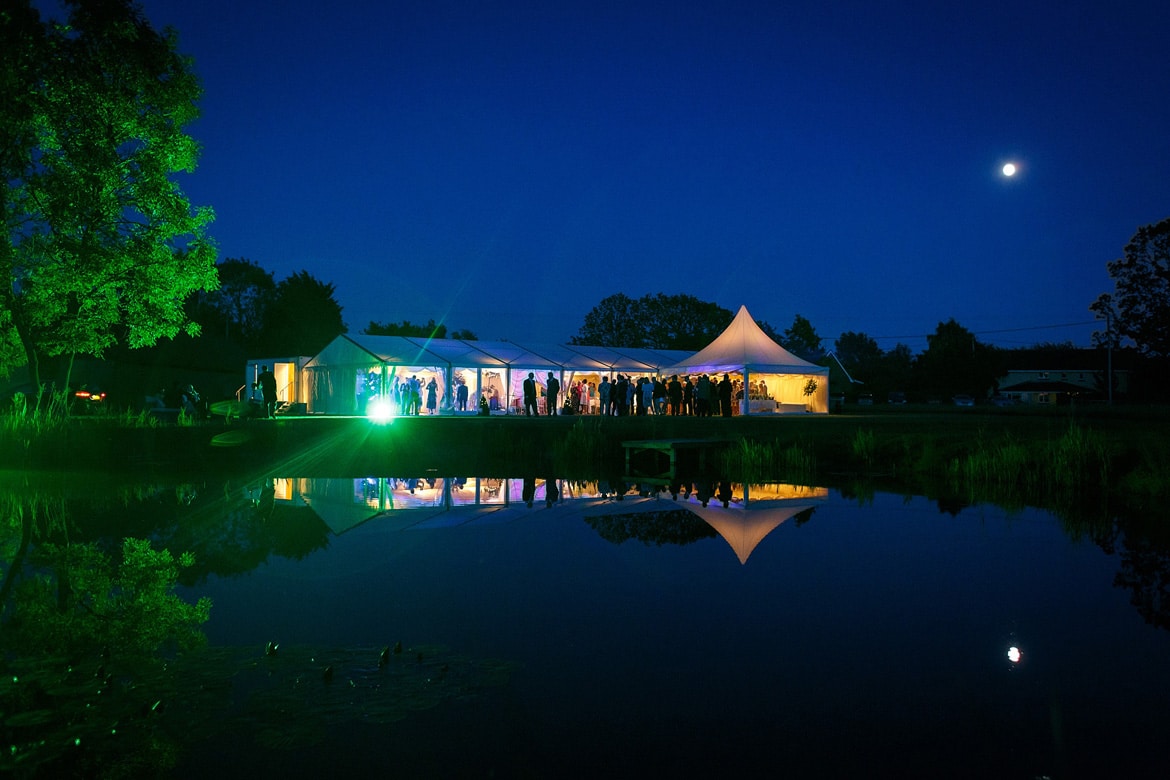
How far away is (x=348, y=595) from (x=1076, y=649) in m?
4.33

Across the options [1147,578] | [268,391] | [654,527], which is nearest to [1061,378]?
[268,391]

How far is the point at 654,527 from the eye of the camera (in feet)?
28.9

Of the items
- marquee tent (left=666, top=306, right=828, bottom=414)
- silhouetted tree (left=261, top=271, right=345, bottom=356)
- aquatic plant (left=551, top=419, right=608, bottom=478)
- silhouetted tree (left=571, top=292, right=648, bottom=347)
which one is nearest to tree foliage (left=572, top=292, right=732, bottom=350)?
silhouetted tree (left=571, top=292, right=648, bottom=347)

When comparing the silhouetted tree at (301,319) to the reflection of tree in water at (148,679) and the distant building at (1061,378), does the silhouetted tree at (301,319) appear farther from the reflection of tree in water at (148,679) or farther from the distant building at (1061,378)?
the reflection of tree in water at (148,679)

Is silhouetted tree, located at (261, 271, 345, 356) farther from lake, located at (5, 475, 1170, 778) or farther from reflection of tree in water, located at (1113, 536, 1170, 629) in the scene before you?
reflection of tree in water, located at (1113, 536, 1170, 629)

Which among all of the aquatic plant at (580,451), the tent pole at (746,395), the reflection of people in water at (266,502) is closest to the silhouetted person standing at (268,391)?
the aquatic plant at (580,451)

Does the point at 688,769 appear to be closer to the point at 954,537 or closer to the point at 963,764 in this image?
the point at 963,764

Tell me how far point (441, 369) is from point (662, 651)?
24.5 metres

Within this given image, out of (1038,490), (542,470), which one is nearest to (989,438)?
(1038,490)

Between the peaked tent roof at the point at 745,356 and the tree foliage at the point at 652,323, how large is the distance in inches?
1229

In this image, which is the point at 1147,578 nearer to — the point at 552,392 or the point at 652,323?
the point at 552,392

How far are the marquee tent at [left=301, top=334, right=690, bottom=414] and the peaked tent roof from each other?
2754mm

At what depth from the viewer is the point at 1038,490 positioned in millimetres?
11375

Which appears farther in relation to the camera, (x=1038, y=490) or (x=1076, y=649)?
(x=1038, y=490)
